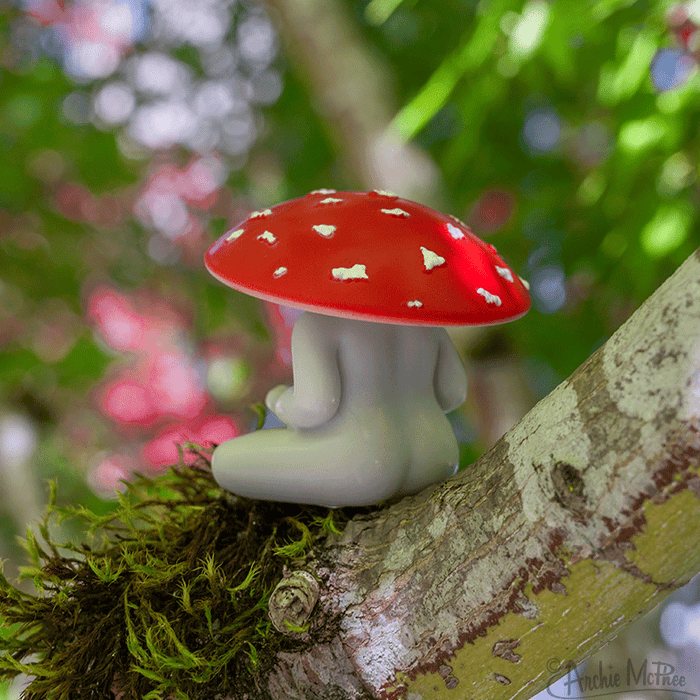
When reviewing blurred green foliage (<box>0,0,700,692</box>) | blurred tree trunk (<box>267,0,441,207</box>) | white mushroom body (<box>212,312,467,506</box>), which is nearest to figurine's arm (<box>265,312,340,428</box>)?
white mushroom body (<box>212,312,467,506</box>)

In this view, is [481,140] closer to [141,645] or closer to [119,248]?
[141,645]

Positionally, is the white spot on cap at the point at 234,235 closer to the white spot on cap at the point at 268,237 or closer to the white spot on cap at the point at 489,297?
the white spot on cap at the point at 268,237

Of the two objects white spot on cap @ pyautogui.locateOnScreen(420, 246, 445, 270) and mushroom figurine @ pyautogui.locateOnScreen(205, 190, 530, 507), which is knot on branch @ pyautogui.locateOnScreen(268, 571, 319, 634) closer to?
mushroom figurine @ pyautogui.locateOnScreen(205, 190, 530, 507)

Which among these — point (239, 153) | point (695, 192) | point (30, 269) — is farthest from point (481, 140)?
point (30, 269)

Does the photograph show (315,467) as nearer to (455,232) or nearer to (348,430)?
(348,430)

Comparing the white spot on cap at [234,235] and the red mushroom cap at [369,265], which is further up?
the white spot on cap at [234,235]

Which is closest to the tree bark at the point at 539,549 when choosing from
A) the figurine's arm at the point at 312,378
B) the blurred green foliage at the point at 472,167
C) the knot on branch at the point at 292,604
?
the knot on branch at the point at 292,604
